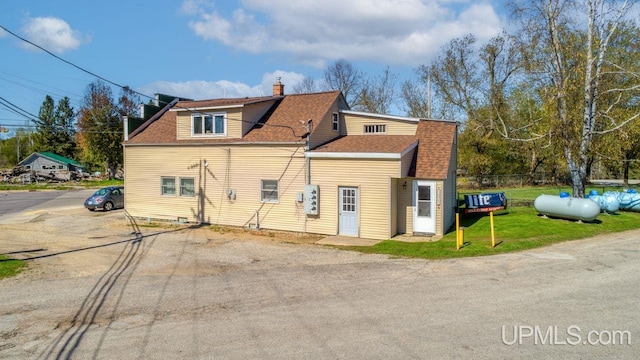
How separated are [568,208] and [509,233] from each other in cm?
396

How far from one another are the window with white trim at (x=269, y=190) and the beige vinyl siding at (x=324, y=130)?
260 centimetres

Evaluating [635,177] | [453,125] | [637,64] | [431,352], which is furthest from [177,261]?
[635,177]

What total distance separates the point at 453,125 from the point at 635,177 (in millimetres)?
61812

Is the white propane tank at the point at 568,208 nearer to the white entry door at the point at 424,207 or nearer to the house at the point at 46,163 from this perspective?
the white entry door at the point at 424,207

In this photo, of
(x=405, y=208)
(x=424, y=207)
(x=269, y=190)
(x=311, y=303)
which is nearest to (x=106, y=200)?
(x=269, y=190)

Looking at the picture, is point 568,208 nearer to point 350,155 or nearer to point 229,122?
point 350,155

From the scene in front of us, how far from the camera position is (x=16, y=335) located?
8797 millimetres

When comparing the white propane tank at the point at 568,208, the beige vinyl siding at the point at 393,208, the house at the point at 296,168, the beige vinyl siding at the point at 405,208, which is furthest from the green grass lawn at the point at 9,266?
the white propane tank at the point at 568,208

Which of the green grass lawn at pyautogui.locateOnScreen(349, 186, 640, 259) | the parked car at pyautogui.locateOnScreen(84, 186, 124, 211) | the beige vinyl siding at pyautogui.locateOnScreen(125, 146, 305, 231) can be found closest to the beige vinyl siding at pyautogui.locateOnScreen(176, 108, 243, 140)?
the beige vinyl siding at pyautogui.locateOnScreen(125, 146, 305, 231)

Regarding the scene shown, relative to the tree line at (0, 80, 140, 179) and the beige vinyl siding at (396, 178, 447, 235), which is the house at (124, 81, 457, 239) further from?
the tree line at (0, 80, 140, 179)

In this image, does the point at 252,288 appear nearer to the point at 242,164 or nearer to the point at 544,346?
the point at 544,346

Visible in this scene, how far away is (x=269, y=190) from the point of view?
20750 millimetres

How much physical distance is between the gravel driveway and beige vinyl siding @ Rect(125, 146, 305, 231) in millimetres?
3807

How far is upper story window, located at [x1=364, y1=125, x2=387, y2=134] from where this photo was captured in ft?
71.5
